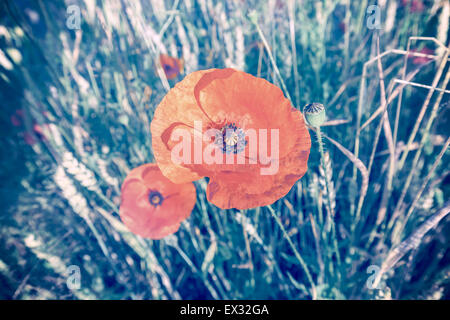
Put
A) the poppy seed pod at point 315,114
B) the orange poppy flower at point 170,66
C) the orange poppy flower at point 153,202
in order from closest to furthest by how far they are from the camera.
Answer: the poppy seed pod at point 315,114, the orange poppy flower at point 153,202, the orange poppy flower at point 170,66

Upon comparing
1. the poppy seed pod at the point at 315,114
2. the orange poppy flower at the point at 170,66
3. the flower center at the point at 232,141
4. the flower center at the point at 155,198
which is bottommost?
the flower center at the point at 155,198

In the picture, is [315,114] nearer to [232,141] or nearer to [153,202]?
[232,141]

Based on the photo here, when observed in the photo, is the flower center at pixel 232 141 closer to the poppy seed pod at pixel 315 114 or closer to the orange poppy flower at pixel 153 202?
the orange poppy flower at pixel 153 202

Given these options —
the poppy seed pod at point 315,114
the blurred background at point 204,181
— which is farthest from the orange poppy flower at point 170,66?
the poppy seed pod at point 315,114

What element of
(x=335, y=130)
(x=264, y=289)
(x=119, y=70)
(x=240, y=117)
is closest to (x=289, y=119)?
(x=240, y=117)

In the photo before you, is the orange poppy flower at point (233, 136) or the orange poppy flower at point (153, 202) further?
the orange poppy flower at point (153, 202)
